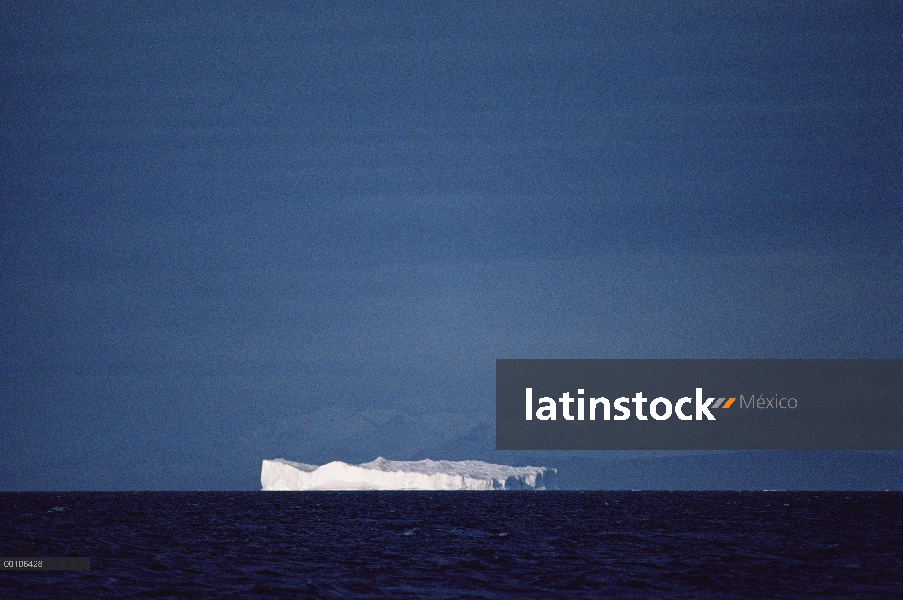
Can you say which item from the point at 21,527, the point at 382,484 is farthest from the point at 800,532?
the point at 382,484

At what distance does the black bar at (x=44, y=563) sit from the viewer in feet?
105

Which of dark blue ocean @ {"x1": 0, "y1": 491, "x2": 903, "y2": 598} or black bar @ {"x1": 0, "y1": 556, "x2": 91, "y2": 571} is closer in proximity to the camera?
dark blue ocean @ {"x1": 0, "y1": 491, "x2": 903, "y2": 598}

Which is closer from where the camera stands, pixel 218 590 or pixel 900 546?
pixel 218 590

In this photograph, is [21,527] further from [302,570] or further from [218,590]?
[218,590]

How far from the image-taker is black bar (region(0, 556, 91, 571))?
32062mm

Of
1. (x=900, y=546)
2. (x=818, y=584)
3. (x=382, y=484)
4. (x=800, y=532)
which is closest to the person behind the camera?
(x=818, y=584)

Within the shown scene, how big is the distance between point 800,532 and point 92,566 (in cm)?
3764

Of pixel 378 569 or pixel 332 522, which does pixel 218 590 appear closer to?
pixel 378 569

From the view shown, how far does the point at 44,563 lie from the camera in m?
33.3

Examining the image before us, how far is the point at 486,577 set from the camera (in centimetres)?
3103

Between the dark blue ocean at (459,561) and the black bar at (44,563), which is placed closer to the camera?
the dark blue ocean at (459,561)

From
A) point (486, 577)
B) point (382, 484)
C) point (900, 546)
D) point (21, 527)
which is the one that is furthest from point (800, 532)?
point (382, 484)

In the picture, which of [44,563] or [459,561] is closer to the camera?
[44,563]

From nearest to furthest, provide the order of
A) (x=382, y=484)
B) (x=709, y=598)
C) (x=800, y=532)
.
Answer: (x=709, y=598) < (x=800, y=532) < (x=382, y=484)
